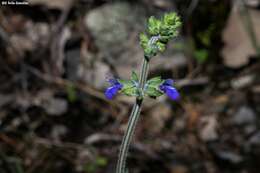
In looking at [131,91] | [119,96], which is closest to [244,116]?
[119,96]

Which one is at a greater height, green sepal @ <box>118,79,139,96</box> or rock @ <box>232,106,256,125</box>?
rock @ <box>232,106,256,125</box>

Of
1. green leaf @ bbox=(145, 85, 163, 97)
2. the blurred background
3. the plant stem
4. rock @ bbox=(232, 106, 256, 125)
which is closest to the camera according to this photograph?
the plant stem

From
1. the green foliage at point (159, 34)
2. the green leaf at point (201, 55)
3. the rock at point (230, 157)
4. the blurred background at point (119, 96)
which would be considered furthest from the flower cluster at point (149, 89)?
the green leaf at point (201, 55)

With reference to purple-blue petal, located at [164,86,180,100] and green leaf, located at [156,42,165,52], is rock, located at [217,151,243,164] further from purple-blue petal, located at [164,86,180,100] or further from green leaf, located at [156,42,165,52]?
green leaf, located at [156,42,165,52]

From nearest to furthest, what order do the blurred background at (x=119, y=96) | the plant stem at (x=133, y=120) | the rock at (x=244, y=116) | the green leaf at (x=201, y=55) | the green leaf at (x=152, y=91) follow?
the plant stem at (x=133, y=120) → the green leaf at (x=152, y=91) → the blurred background at (x=119, y=96) → the rock at (x=244, y=116) → the green leaf at (x=201, y=55)

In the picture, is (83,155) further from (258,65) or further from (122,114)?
(258,65)

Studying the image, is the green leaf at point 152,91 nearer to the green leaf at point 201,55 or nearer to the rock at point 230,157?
the rock at point 230,157

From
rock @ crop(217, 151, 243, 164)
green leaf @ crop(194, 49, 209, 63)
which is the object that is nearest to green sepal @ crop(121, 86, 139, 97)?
rock @ crop(217, 151, 243, 164)
